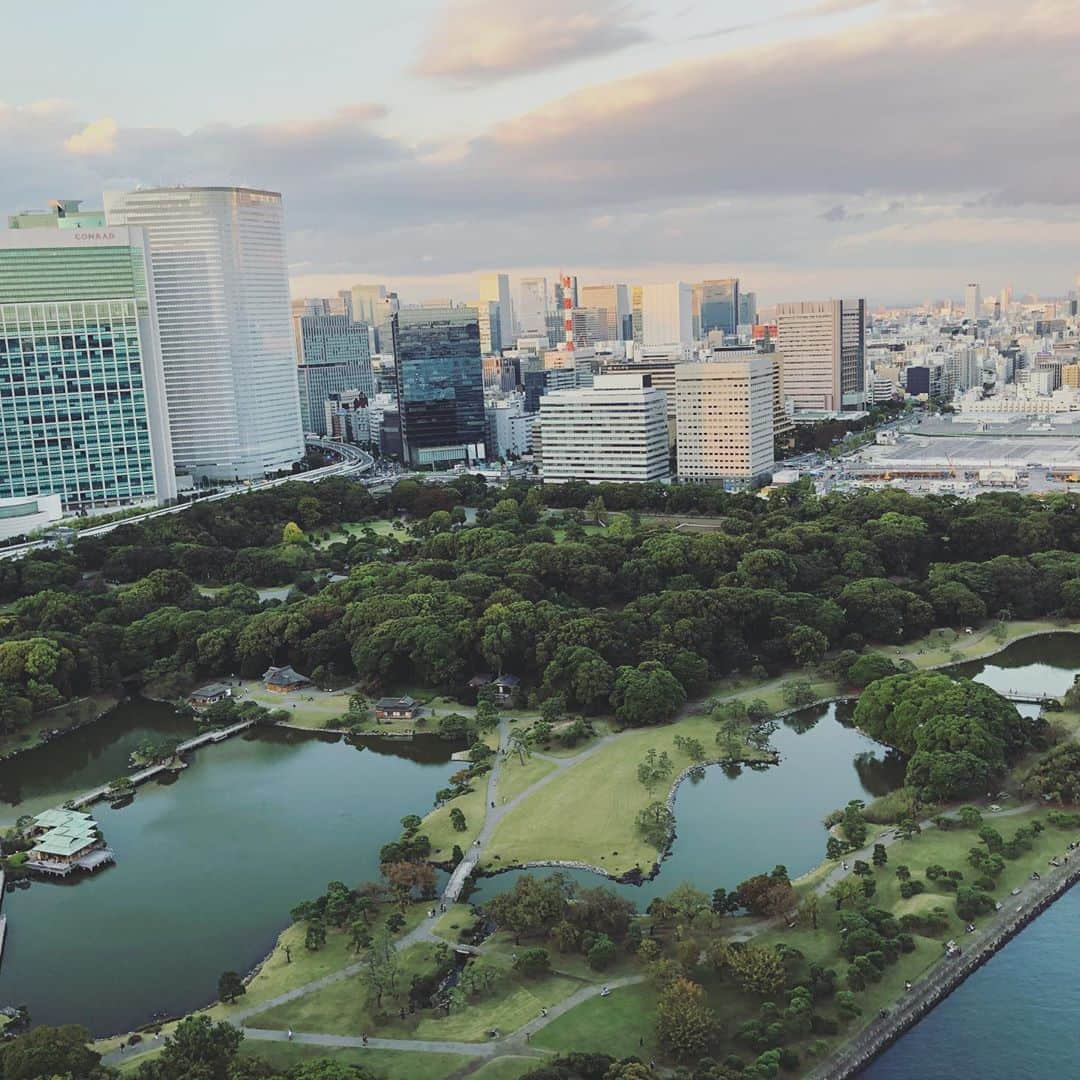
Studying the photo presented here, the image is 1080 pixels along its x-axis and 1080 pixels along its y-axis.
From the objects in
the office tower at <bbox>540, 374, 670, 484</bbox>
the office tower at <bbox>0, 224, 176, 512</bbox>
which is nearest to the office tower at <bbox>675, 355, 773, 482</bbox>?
the office tower at <bbox>540, 374, 670, 484</bbox>

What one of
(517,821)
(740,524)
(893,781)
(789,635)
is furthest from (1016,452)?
(517,821)

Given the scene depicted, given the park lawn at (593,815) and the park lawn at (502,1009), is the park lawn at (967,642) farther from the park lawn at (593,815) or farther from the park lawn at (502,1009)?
the park lawn at (502,1009)

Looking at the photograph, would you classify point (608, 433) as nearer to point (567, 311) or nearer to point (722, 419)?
point (722, 419)

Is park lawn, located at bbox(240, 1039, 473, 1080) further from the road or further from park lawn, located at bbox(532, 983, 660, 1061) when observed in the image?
the road

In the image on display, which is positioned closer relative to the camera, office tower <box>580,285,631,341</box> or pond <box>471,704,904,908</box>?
pond <box>471,704,904,908</box>

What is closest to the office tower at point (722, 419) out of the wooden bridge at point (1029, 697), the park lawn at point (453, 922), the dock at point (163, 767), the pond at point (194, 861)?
the wooden bridge at point (1029, 697)

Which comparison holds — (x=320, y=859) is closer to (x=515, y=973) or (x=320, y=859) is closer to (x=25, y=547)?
(x=515, y=973)
